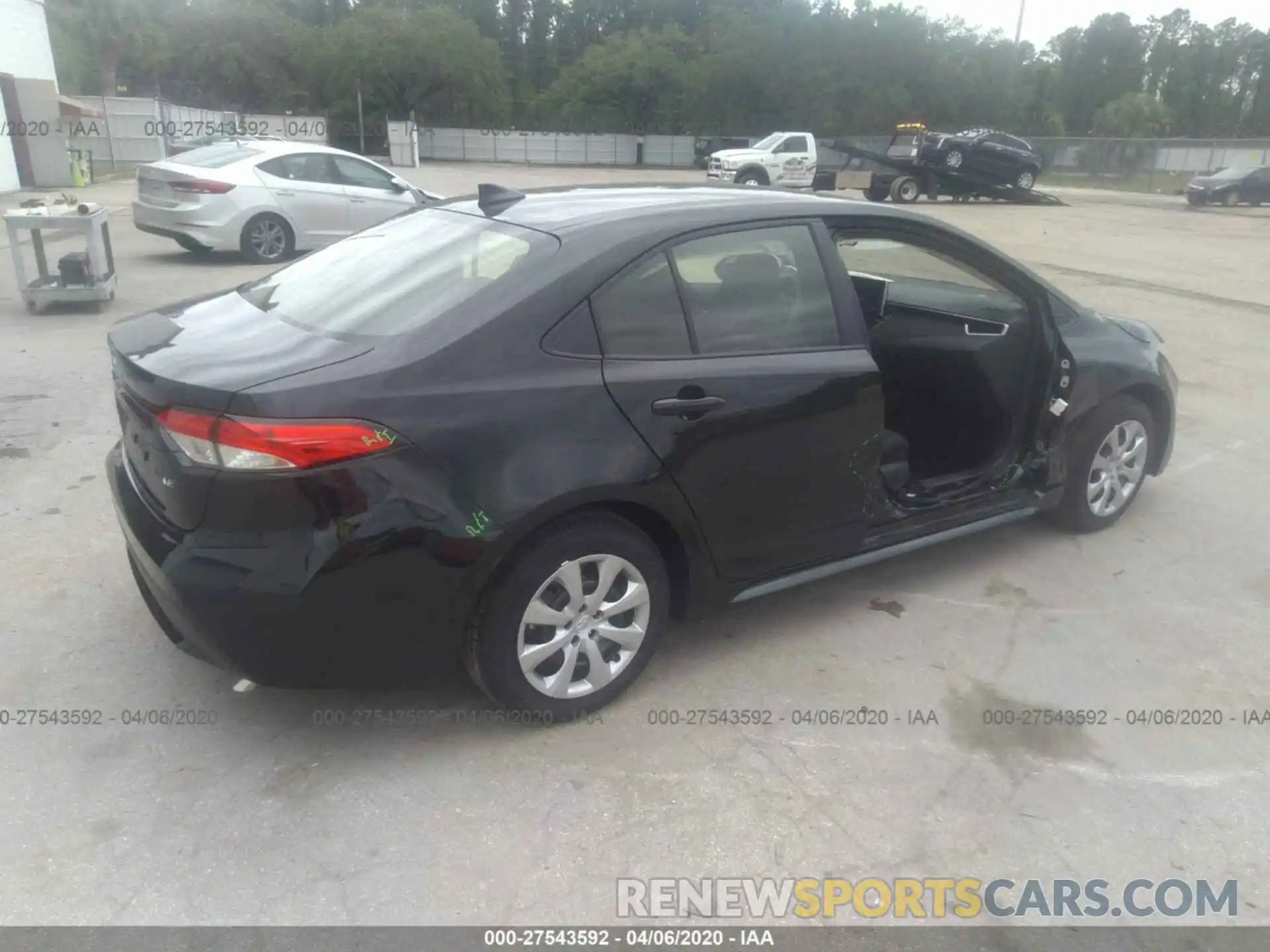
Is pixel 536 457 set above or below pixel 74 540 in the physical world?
above

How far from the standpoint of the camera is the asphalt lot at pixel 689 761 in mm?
2568

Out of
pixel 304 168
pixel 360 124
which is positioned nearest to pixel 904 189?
pixel 304 168

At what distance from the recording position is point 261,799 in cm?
279

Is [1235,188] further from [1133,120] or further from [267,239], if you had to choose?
[1133,120]

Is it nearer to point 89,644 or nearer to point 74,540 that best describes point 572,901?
point 89,644

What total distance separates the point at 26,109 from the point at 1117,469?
23.1 m

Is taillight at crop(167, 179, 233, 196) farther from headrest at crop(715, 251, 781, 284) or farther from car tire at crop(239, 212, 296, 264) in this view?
headrest at crop(715, 251, 781, 284)

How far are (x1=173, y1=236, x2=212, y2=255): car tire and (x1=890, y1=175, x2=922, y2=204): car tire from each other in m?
20.3

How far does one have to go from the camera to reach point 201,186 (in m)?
11.0

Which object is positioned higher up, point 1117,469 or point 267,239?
point 1117,469

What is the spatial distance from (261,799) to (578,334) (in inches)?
63.9

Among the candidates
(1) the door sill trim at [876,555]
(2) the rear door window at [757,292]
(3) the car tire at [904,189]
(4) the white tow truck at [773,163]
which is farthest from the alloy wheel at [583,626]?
(3) the car tire at [904,189]

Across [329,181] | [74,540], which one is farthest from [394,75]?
[74,540]
